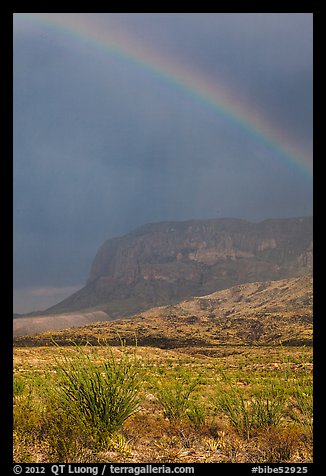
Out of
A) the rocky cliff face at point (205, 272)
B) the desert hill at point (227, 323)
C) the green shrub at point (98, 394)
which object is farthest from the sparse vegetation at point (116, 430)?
the rocky cliff face at point (205, 272)

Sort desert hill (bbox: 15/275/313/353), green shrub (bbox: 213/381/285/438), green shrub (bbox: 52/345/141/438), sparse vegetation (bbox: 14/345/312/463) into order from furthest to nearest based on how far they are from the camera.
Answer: desert hill (bbox: 15/275/313/353) < green shrub (bbox: 213/381/285/438) < green shrub (bbox: 52/345/141/438) < sparse vegetation (bbox: 14/345/312/463)

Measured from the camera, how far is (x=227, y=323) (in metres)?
102

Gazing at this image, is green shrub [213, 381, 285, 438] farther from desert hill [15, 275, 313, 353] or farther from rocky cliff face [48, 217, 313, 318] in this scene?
rocky cliff face [48, 217, 313, 318]

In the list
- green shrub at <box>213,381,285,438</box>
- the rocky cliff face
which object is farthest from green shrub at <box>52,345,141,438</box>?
the rocky cliff face

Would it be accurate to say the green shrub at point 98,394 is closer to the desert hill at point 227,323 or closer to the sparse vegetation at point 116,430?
the sparse vegetation at point 116,430

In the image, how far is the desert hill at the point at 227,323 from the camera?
253 ft

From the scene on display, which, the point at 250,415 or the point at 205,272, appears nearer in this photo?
the point at 250,415

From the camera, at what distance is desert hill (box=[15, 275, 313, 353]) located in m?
77.1

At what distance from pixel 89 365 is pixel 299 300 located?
9469 centimetres

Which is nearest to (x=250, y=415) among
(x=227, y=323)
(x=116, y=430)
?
(x=116, y=430)

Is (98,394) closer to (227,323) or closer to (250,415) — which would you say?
(250,415)
